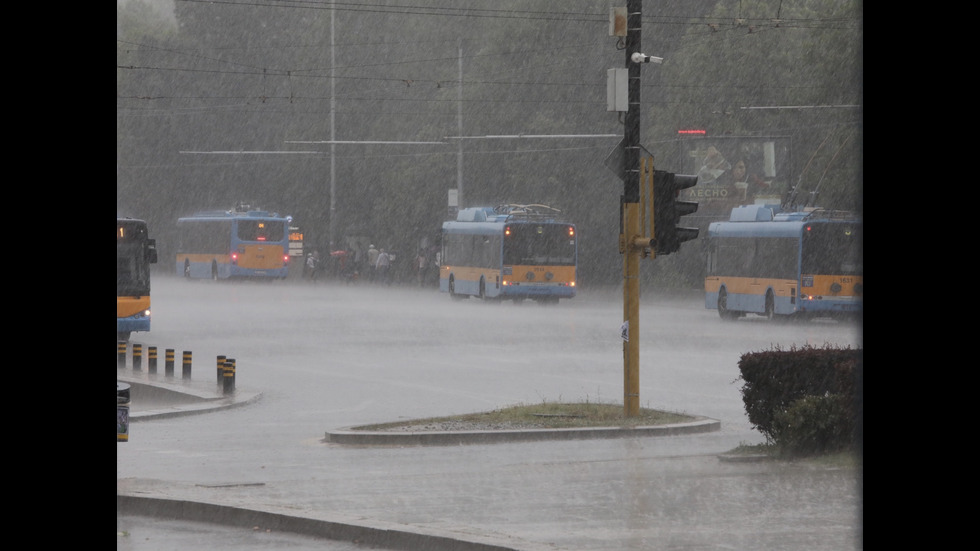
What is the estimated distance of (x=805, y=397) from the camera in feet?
39.9

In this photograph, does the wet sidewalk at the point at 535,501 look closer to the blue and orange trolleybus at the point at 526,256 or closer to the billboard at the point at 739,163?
the blue and orange trolleybus at the point at 526,256

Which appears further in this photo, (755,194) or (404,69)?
(404,69)

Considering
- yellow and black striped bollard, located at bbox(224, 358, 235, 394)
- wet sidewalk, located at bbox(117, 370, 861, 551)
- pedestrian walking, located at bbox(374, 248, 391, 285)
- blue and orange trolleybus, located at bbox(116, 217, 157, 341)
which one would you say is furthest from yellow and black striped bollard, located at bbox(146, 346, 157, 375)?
pedestrian walking, located at bbox(374, 248, 391, 285)

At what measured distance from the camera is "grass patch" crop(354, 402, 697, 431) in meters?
14.8

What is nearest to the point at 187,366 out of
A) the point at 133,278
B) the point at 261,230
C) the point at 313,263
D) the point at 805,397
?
the point at 133,278

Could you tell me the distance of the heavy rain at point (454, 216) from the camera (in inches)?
410

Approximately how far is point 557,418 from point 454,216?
40797mm

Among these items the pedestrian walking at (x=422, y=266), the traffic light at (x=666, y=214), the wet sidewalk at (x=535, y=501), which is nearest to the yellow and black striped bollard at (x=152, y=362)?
the wet sidewalk at (x=535, y=501)

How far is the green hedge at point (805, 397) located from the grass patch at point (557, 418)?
6.97 ft

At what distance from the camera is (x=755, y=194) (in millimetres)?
48969

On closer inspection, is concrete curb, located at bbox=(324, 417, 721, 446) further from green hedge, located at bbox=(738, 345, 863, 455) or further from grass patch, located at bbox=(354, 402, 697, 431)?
green hedge, located at bbox=(738, 345, 863, 455)
